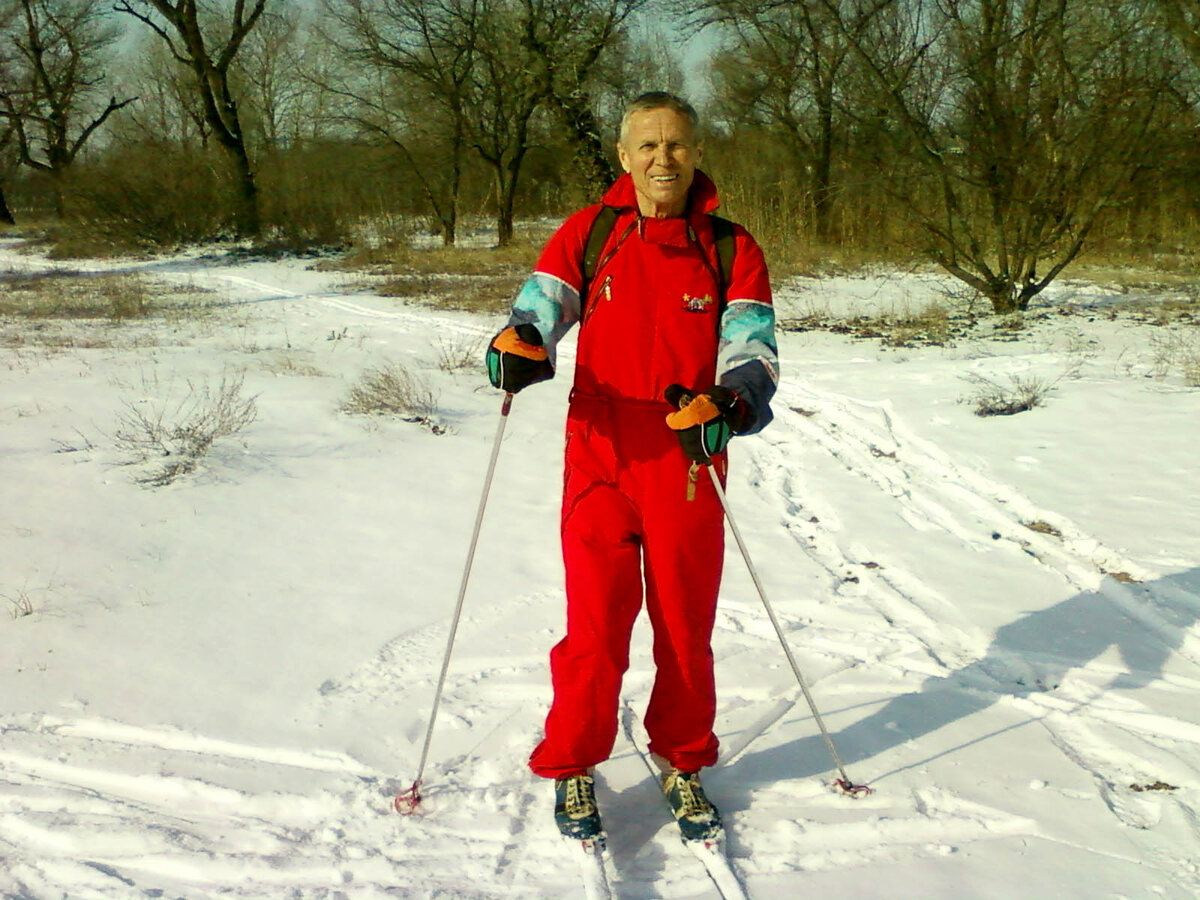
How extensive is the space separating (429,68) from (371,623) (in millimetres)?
20988

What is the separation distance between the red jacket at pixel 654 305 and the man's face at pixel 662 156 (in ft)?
0.18

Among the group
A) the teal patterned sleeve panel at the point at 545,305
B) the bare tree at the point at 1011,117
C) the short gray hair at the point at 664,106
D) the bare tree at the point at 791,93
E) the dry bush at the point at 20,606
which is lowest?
the dry bush at the point at 20,606

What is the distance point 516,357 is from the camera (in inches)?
89.2

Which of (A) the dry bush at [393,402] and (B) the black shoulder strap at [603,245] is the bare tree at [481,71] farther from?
(B) the black shoulder strap at [603,245]

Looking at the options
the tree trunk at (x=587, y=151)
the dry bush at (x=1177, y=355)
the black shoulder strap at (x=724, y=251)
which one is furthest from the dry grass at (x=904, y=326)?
the black shoulder strap at (x=724, y=251)

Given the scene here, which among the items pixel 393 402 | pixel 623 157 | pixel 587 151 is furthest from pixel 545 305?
pixel 587 151

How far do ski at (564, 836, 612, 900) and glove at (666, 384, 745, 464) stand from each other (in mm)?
992

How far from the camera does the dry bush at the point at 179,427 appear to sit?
5.03m

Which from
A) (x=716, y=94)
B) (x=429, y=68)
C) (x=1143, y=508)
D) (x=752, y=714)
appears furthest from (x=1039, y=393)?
(x=716, y=94)

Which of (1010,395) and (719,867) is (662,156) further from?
(1010,395)

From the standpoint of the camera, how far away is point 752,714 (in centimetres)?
304

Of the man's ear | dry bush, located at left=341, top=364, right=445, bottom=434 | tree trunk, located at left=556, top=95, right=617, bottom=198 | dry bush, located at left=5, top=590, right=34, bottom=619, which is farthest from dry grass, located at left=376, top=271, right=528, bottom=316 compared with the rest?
the man's ear

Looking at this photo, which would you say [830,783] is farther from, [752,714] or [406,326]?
[406,326]

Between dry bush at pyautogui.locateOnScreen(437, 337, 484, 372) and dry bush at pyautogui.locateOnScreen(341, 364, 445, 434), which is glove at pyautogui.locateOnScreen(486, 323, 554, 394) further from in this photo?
dry bush at pyautogui.locateOnScreen(437, 337, 484, 372)
